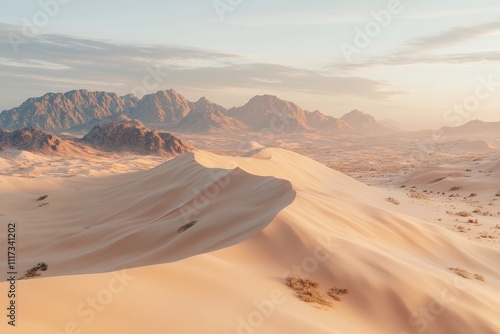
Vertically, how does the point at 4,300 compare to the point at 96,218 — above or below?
above

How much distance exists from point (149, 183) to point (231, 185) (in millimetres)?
7976

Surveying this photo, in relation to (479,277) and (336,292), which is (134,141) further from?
(336,292)

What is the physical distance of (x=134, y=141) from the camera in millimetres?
91312

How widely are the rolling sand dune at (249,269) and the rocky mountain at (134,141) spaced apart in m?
72.5

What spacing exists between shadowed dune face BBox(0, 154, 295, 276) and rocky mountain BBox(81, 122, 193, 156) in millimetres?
66069

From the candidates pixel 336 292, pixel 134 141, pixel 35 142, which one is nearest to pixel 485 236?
pixel 336 292

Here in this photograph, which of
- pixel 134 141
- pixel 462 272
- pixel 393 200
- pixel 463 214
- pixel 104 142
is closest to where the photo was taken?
pixel 462 272

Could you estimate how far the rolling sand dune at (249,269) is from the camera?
4977 millimetres

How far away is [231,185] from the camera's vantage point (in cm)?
1675

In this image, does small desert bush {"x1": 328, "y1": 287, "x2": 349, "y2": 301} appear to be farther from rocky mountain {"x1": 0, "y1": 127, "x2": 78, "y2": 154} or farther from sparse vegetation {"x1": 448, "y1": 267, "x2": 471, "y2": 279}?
rocky mountain {"x1": 0, "y1": 127, "x2": 78, "y2": 154}

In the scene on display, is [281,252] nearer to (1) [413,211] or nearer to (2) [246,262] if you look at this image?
(2) [246,262]

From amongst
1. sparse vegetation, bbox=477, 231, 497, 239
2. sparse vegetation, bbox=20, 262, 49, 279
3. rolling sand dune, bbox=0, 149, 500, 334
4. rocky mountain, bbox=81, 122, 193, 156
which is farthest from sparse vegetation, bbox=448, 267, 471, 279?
rocky mountain, bbox=81, 122, 193, 156

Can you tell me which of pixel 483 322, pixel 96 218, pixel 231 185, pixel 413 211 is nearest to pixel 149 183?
pixel 96 218

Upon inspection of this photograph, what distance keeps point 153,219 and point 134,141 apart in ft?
263
